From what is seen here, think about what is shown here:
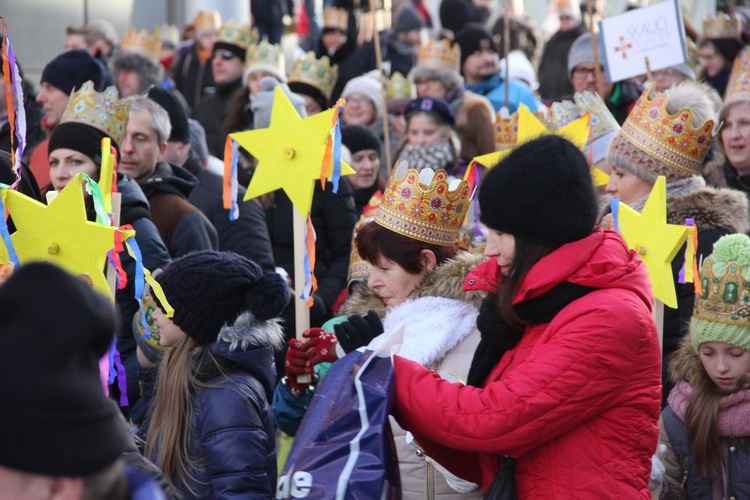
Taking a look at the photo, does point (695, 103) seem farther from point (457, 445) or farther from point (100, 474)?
point (100, 474)

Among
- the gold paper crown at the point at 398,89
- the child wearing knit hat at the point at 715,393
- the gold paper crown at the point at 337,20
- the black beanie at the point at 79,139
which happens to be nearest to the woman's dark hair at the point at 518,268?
the child wearing knit hat at the point at 715,393

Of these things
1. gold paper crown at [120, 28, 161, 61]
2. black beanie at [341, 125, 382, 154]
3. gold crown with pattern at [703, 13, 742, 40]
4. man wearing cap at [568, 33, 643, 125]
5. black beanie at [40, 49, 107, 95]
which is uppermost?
gold crown with pattern at [703, 13, 742, 40]

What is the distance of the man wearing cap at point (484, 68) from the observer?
9625 millimetres

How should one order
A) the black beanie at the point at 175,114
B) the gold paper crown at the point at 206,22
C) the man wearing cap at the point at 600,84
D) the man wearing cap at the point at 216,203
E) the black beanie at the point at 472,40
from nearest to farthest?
1. the man wearing cap at the point at 216,203
2. the black beanie at the point at 175,114
3. the man wearing cap at the point at 600,84
4. the black beanie at the point at 472,40
5. the gold paper crown at the point at 206,22

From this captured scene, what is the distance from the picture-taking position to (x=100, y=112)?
17.5 feet

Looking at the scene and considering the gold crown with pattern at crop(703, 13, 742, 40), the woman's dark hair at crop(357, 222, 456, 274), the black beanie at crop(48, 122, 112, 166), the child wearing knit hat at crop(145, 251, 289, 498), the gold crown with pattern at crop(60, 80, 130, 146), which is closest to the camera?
the child wearing knit hat at crop(145, 251, 289, 498)

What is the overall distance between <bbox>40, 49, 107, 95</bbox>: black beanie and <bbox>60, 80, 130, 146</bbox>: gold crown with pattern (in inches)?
42.9

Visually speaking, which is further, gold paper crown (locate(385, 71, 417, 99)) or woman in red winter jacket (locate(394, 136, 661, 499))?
gold paper crown (locate(385, 71, 417, 99))

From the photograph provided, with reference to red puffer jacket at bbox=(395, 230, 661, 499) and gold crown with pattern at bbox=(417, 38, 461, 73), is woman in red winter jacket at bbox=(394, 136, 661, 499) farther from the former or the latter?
gold crown with pattern at bbox=(417, 38, 461, 73)

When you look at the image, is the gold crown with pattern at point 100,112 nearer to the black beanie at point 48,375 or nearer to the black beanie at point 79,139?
the black beanie at point 79,139

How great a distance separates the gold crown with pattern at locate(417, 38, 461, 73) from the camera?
29.7 ft

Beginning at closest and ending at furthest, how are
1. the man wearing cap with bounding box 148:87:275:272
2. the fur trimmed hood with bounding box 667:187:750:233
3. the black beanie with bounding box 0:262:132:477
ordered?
1. the black beanie with bounding box 0:262:132:477
2. the fur trimmed hood with bounding box 667:187:750:233
3. the man wearing cap with bounding box 148:87:275:272

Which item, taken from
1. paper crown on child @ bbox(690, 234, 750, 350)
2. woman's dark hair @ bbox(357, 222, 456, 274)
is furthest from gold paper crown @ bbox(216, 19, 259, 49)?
paper crown on child @ bbox(690, 234, 750, 350)

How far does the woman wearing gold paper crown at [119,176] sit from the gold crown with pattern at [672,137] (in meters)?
2.23
